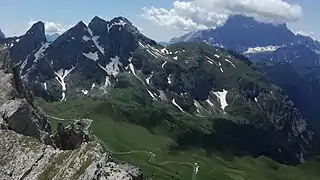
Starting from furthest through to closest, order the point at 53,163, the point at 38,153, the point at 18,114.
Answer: the point at 18,114
the point at 38,153
the point at 53,163

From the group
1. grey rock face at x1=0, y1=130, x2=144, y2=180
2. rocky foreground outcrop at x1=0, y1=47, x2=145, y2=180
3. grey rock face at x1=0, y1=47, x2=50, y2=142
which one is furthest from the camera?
grey rock face at x1=0, y1=47, x2=50, y2=142

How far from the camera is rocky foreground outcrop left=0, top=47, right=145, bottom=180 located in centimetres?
5706

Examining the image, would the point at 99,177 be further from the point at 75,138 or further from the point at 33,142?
the point at 75,138

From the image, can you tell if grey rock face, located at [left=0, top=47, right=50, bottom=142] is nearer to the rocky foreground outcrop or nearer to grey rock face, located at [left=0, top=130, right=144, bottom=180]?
the rocky foreground outcrop

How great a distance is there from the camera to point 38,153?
68812 millimetres

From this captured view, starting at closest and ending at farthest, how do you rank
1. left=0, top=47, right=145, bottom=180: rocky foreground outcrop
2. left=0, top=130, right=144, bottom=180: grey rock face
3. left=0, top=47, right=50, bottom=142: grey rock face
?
left=0, top=130, right=144, bottom=180: grey rock face → left=0, top=47, right=145, bottom=180: rocky foreground outcrop → left=0, top=47, right=50, bottom=142: grey rock face

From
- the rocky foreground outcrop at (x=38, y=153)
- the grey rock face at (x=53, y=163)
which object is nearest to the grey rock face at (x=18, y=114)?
the rocky foreground outcrop at (x=38, y=153)

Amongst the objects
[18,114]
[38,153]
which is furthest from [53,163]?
[18,114]

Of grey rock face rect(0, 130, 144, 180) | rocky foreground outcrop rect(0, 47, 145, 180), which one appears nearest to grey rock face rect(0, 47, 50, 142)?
rocky foreground outcrop rect(0, 47, 145, 180)

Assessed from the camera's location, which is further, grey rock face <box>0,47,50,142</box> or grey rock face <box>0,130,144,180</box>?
grey rock face <box>0,47,50,142</box>

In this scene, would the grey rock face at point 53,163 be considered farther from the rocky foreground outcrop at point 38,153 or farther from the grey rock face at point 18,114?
Answer: the grey rock face at point 18,114

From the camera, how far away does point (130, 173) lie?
179 ft

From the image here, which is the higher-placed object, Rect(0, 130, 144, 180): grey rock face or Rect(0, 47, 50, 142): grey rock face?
Rect(0, 47, 50, 142): grey rock face

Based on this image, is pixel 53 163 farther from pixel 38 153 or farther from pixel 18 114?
pixel 18 114
